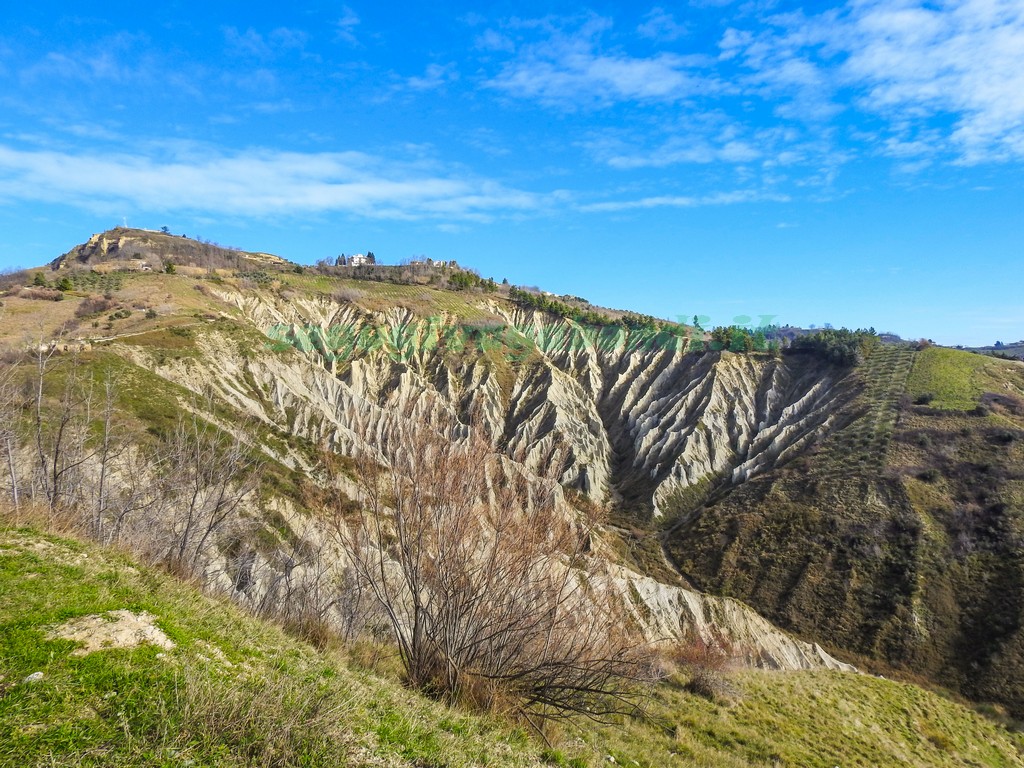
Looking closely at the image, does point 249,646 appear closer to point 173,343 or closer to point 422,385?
point 173,343

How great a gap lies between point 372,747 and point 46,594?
5.25 metres

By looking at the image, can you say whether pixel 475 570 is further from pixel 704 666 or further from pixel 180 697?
pixel 704 666

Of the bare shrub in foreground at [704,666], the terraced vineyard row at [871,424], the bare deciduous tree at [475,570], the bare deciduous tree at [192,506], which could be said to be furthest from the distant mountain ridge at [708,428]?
the bare deciduous tree at [192,506]

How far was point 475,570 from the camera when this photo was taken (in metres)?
10.2

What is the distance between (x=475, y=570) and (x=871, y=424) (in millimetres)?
59545

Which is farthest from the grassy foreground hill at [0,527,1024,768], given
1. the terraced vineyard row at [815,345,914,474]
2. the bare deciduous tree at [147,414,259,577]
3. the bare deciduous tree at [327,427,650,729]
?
the terraced vineyard row at [815,345,914,474]

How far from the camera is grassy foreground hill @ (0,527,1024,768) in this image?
188 inches

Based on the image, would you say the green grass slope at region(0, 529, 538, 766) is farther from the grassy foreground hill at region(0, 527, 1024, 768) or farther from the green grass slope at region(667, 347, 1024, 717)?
the green grass slope at region(667, 347, 1024, 717)

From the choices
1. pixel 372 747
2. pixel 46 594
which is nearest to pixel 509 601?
pixel 372 747

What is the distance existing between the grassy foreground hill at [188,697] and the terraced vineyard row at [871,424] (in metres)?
44.8

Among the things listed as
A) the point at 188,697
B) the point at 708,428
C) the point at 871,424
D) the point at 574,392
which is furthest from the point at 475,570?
the point at 574,392

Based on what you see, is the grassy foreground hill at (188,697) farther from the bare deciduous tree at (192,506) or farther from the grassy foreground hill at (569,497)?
the bare deciduous tree at (192,506)

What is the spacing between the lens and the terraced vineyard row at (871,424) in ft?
162

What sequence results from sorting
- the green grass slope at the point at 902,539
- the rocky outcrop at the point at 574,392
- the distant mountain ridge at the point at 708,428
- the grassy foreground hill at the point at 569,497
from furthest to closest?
the rocky outcrop at the point at 574,392
the distant mountain ridge at the point at 708,428
the green grass slope at the point at 902,539
the grassy foreground hill at the point at 569,497
